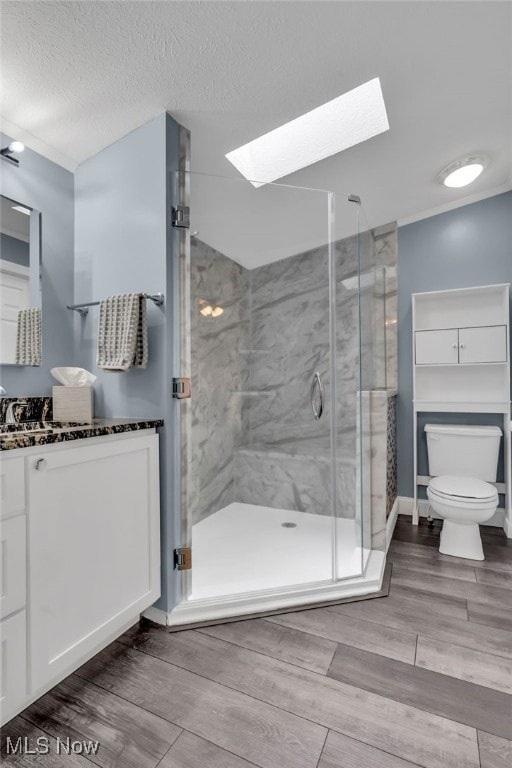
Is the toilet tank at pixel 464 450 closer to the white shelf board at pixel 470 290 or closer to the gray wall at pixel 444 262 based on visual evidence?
the gray wall at pixel 444 262

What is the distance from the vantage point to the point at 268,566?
6.89 ft

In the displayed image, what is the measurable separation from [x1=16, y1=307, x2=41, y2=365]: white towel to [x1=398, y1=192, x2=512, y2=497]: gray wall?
8.42 ft

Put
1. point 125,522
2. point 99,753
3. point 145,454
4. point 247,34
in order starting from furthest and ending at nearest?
1. point 145,454
2. point 125,522
3. point 247,34
4. point 99,753

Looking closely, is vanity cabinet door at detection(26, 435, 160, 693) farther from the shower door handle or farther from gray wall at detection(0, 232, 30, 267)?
the shower door handle

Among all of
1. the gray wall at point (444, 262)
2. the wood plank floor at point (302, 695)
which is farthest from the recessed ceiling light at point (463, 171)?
the wood plank floor at point (302, 695)

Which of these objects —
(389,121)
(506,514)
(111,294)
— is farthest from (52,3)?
(506,514)

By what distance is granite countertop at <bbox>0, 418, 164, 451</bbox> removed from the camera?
3.67 ft

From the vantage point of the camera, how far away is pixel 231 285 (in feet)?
9.05

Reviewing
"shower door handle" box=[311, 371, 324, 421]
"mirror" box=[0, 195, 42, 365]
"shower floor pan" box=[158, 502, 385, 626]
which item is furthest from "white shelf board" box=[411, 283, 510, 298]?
"mirror" box=[0, 195, 42, 365]

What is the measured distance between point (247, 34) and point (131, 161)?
2.39 feet

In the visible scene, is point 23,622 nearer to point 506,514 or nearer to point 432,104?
point 432,104

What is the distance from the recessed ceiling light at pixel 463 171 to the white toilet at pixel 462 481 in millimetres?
1685

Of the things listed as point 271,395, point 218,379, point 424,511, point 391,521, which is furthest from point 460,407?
point 218,379

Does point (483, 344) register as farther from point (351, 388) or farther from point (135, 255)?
point (135, 255)
